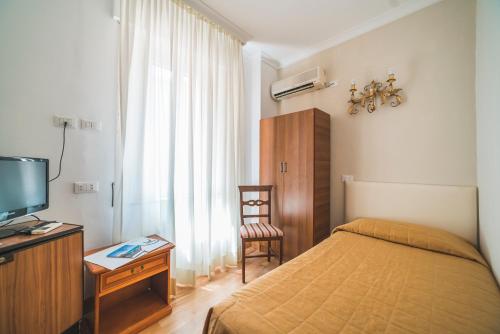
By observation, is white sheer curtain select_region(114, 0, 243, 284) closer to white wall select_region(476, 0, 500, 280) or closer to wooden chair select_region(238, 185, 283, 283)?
wooden chair select_region(238, 185, 283, 283)

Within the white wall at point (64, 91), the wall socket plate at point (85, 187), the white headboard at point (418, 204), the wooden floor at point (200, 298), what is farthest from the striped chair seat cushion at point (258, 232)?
the wall socket plate at point (85, 187)

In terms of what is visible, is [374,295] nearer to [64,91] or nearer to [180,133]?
[180,133]

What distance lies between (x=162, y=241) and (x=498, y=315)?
210 cm

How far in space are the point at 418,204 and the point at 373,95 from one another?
4.19 ft

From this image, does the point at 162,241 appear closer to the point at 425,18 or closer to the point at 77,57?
the point at 77,57

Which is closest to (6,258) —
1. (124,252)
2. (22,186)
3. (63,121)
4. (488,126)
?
(22,186)

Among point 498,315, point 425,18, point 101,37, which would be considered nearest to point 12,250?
point 101,37

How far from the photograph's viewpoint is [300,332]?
2.49 ft

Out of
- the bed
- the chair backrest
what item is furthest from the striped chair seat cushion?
the bed

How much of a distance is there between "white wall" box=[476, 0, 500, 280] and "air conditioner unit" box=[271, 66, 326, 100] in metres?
1.40

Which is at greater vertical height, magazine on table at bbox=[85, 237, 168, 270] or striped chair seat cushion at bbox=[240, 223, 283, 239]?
magazine on table at bbox=[85, 237, 168, 270]

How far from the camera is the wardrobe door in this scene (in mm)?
2303

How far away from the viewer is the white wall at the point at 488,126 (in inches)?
45.8

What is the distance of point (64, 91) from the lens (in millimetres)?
1494
